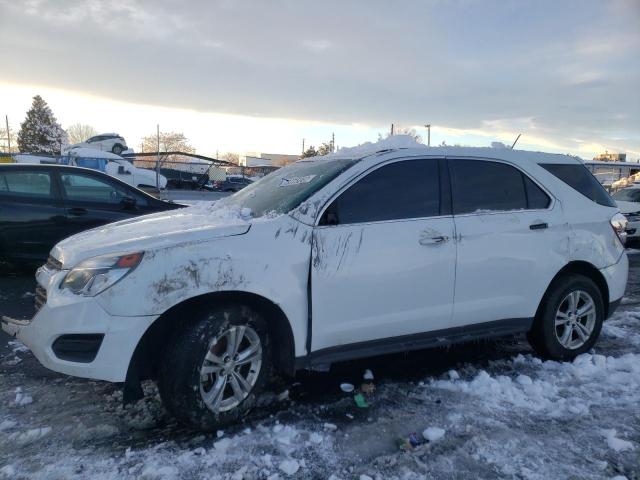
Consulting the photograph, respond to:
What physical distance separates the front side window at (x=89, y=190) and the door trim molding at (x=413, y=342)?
5023 millimetres

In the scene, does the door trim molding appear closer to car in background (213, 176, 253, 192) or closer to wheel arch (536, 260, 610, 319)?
wheel arch (536, 260, 610, 319)

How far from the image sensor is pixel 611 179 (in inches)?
1118

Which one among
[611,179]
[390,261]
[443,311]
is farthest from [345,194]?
[611,179]

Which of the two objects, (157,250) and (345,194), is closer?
(157,250)

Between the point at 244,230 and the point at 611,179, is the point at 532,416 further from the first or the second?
the point at 611,179

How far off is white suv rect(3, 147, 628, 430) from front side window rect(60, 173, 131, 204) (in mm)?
3602

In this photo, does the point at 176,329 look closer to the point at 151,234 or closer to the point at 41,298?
the point at 151,234

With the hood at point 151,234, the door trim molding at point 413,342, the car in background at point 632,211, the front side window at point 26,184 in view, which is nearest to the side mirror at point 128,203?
the front side window at point 26,184

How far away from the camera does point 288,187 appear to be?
3.87m

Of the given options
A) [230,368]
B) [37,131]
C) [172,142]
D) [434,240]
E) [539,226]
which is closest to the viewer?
[230,368]

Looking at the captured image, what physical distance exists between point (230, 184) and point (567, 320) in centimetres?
2969

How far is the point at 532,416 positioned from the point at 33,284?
6.03m

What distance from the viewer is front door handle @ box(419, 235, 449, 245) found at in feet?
12.0

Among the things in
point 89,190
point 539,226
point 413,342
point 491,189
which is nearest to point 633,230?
point 539,226
